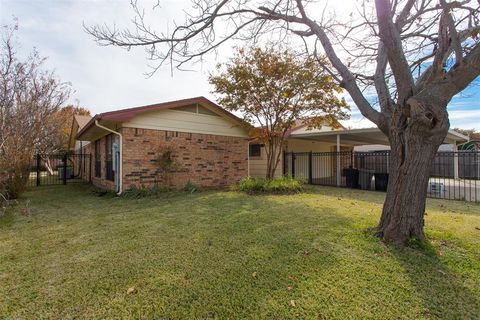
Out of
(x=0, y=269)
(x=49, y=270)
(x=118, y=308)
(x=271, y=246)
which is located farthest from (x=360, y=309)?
(x=0, y=269)

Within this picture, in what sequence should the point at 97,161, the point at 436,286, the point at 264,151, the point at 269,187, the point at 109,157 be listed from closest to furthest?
the point at 436,286, the point at 269,187, the point at 109,157, the point at 97,161, the point at 264,151

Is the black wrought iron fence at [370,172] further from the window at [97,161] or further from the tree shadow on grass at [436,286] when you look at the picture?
the window at [97,161]

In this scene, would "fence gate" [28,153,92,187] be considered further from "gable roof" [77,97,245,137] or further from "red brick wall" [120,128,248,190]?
"red brick wall" [120,128,248,190]

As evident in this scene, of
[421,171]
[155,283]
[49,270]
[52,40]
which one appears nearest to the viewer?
[155,283]

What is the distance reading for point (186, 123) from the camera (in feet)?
33.8

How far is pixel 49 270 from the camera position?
3012mm

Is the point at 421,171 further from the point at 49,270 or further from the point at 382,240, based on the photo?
the point at 49,270

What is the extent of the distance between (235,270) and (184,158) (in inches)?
307

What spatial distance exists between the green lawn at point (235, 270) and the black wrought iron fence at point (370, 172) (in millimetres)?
4308

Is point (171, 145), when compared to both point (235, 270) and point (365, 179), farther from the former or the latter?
point (365, 179)

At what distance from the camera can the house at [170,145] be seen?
8836mm

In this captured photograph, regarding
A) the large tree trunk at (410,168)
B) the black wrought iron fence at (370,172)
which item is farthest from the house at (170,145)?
the large tree trunk at (410,168)

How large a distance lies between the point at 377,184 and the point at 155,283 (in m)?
11.1

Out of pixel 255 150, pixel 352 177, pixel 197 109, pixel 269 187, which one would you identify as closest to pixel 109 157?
pixel 197 109
